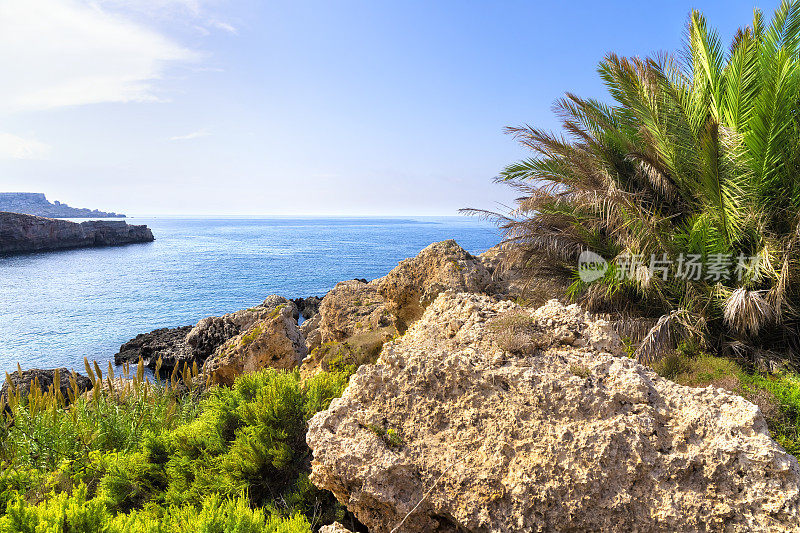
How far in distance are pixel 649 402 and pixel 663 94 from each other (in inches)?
286

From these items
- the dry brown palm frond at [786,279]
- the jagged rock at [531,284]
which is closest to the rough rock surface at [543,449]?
the dry brown palm frond at [786,279]

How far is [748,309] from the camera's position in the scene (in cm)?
600

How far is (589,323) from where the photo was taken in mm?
3393

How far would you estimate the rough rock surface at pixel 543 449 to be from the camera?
2.26m

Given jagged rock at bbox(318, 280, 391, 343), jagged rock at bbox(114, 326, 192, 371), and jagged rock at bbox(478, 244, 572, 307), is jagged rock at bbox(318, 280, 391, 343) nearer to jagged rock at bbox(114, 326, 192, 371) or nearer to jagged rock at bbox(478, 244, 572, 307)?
jagged rock at bbox(478, 244, 572, 307)

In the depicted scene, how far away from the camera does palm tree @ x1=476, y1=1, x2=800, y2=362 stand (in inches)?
251

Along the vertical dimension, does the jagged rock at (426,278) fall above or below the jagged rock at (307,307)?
above

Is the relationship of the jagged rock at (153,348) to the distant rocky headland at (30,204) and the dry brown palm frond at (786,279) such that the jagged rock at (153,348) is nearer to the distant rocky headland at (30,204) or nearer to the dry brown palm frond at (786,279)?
the dry brown palm frond at (786,279)

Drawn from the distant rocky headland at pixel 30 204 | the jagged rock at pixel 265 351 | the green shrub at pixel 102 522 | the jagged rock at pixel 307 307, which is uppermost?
the distant rocky headland at pixel 30 204

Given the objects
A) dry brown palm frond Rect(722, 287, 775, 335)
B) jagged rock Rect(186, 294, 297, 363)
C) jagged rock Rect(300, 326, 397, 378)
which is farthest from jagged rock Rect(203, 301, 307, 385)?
dry brown palm frond Rect(722, 287, 775, 335)

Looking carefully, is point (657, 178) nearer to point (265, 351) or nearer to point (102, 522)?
point (265, 351)

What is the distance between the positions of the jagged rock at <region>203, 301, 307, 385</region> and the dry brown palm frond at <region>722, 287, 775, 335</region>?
7.16 metres

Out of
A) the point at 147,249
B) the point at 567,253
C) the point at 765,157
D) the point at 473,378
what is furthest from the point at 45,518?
the point at 147,249

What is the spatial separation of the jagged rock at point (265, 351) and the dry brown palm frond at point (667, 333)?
19.6 feet
